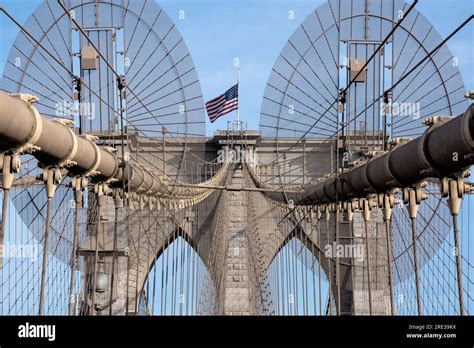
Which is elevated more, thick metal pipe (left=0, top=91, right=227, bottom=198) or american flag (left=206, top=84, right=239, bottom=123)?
american flag (left=206, top=84, right=239, bottom=123)

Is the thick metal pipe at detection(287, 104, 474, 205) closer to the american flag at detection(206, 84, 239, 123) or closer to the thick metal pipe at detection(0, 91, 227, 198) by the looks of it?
the thick metal pipe at detection(0, 91, 227, 198)

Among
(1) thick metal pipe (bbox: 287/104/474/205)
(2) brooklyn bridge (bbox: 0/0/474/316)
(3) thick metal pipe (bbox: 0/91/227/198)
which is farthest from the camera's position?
(2) brooklyn bridge (bbox: 0/0/474/316)

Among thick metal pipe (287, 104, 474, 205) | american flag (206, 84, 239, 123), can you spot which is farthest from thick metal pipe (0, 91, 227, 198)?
american flag (206, 84, 239, 123)

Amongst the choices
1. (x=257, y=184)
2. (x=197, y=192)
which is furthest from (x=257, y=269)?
(x=197, y=192)

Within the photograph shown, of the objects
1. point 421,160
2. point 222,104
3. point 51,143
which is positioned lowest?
point 421,160

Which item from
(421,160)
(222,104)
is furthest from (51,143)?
(222,104)

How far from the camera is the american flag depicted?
35.3m

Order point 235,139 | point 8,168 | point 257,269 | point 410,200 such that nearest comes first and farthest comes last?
point 8,168 < point 410,200 < point 257,269 < point 235,139

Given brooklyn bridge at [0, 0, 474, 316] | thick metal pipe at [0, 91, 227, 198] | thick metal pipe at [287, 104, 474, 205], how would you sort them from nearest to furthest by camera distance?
thick metal pipe at [0, 91, 227, 198], thick metal pipe at [287, 104, 474, 205], brooklyn bridge at [0, 0, 474, 316]

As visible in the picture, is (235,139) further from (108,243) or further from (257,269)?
(108,243)

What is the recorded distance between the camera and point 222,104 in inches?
1399

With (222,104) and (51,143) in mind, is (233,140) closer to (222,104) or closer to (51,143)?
(222,104)

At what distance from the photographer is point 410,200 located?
10.8 metres
